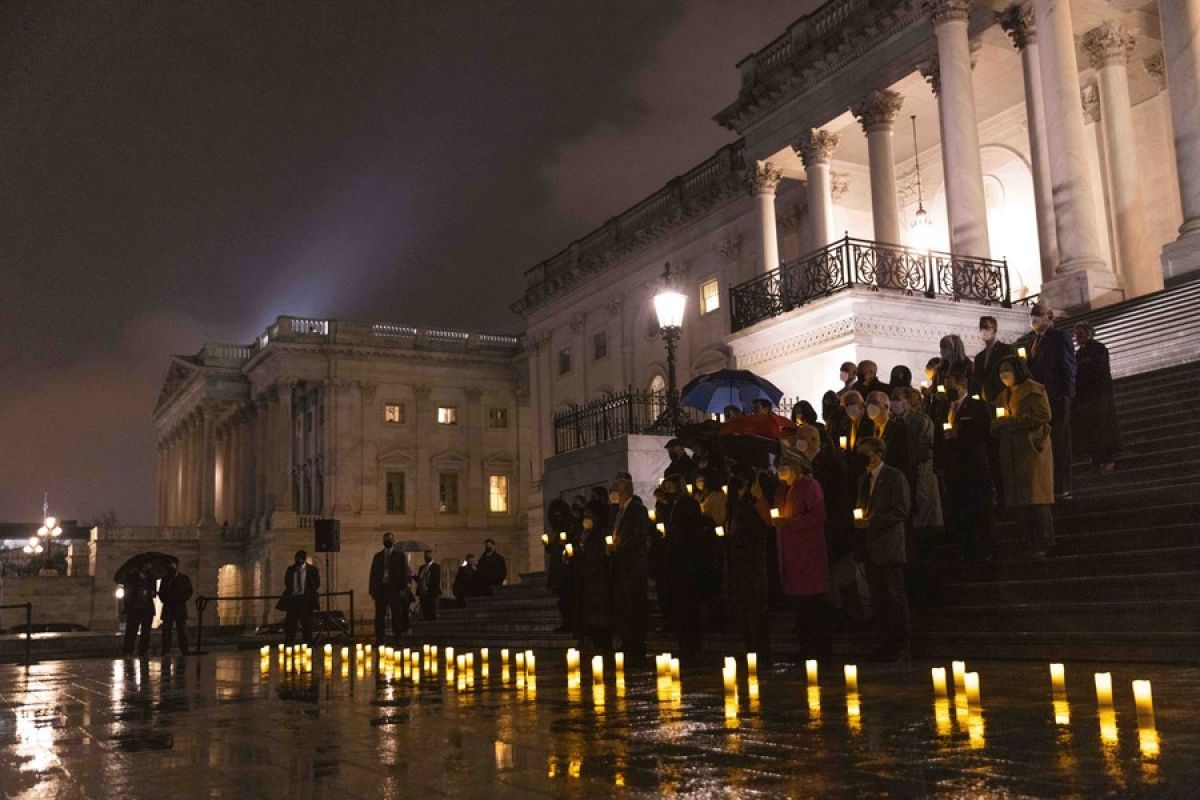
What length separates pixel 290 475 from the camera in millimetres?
69438

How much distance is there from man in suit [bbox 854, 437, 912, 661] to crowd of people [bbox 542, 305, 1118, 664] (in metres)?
0.01

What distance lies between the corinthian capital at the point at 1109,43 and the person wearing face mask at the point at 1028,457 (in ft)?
55.7

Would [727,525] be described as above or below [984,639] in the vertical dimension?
above

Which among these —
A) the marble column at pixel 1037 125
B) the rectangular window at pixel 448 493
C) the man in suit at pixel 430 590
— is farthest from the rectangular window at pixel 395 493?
the marble column at pixel 1037 125

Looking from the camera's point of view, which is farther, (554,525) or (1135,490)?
(554,525)

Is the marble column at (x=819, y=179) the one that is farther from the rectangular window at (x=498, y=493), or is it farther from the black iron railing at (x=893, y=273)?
the rectangular window at (x=498, y=493)

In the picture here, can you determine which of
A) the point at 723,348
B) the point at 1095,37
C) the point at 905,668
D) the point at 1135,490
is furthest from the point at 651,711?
the point at 723,348

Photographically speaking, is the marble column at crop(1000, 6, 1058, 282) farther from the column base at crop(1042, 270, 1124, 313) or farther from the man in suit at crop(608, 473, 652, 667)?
the man in suit at crop(608, 473, 652, 667)

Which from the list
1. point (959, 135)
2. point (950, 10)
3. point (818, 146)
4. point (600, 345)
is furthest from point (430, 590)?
point (600, 345)

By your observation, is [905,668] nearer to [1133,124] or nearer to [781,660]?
[781,660]

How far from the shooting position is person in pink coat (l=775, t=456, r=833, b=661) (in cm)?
1117

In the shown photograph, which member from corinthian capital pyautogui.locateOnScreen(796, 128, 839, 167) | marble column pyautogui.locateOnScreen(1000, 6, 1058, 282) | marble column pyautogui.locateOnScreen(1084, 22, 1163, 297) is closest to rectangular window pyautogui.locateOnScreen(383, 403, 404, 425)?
corinthian capital pyautogui.locateOnScreen(796, 128, 839, 167)

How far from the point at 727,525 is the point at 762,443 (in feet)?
10.8

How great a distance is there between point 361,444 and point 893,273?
49120 millimetres
